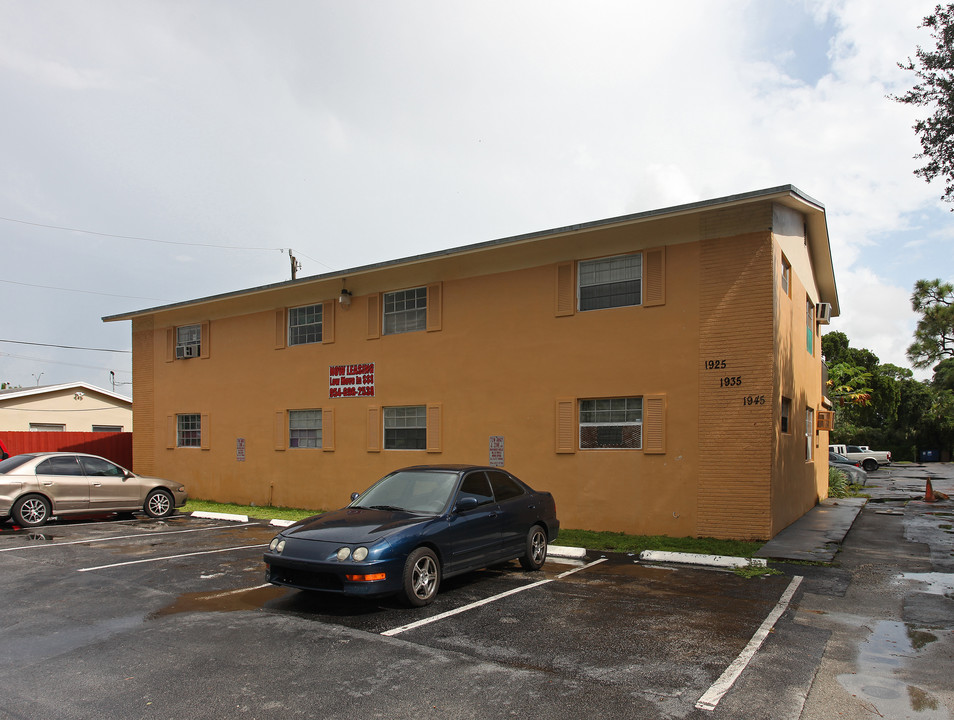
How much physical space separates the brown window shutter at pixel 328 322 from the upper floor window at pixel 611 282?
673 centimetres

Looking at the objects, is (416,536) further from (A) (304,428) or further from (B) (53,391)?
(B) (53,391)

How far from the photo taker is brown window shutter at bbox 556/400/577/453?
43.2 feet

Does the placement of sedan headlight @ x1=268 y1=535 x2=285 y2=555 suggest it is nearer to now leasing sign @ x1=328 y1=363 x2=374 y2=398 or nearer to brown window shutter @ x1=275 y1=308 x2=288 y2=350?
now leasing sign @ x1=328 y1=363 x2=374 y2=398

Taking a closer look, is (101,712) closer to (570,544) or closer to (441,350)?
(570,544)

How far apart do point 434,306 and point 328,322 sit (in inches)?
133

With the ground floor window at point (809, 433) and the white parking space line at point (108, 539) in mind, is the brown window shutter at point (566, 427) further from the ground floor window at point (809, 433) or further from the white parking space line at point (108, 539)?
the white parking space line at point (108, 539)

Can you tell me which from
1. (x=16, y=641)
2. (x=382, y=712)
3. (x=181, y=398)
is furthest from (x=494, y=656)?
(x=181, y=398)

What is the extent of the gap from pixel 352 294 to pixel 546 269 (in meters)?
5.42

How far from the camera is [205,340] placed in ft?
66.2

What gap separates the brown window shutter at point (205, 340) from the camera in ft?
65.8

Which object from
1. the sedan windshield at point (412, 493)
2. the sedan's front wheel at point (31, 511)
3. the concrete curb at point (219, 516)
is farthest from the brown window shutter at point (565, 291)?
the sedan's front wheel at point (31, 511)

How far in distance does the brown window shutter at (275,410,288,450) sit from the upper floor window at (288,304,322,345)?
189 cm

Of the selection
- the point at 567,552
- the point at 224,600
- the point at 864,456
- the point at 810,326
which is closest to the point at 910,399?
the point at 864,456

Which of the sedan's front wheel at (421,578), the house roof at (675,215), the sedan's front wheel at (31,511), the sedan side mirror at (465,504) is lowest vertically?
the sedan's front wheel at (31,511)
